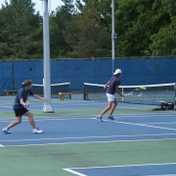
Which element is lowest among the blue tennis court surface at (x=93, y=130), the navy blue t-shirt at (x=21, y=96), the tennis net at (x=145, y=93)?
the tennis net at (x=145, y=93)

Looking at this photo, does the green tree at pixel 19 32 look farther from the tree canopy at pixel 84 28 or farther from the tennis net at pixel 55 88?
the tennis net at pixel 55 88

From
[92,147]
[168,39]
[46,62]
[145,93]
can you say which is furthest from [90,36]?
[92,147]

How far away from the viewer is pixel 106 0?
234 feet

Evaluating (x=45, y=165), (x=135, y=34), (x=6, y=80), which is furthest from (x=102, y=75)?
(x=45, y=165)

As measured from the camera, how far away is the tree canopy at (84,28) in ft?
207

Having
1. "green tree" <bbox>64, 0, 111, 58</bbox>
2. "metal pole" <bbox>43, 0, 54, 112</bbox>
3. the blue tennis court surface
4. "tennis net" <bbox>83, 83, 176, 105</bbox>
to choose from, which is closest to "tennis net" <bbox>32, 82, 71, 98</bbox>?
"tennis net" <bbox>83, 83, 176, 105</bbox>

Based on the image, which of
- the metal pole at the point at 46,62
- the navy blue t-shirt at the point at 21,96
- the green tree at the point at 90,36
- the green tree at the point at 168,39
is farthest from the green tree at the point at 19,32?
the navy blue t-shirt at the point at 21,96

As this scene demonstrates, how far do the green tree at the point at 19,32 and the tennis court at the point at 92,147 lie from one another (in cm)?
4911

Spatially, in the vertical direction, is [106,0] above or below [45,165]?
above

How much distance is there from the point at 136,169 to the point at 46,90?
14.2 meters

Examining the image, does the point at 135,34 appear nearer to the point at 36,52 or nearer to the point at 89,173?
the point at 36,52

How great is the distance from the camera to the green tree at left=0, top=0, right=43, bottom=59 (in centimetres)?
7069

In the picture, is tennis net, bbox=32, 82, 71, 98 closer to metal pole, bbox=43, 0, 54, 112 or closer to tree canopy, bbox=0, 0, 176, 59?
metal pole, bbox=43, 0, 54, 112

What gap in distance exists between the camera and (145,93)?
118 feet
